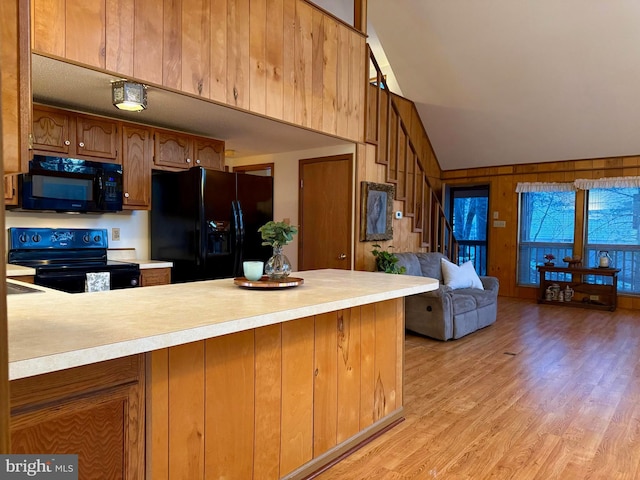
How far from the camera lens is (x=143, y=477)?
1451 millimetres

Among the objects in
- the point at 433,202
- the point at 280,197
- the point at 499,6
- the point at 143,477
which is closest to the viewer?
the point at 143,477

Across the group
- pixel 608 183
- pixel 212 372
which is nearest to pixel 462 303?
pixel 212 372

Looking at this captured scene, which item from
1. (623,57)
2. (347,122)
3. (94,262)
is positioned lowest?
(94,262)

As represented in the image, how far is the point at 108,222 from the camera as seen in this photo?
13.2 ft

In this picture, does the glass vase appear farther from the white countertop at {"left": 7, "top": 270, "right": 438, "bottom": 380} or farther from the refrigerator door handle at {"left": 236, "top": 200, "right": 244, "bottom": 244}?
the refrigerator door handle at {"left": 236, "top": 200, "right": 244, "bottom": 244}

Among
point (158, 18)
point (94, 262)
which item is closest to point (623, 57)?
point (158, 18)

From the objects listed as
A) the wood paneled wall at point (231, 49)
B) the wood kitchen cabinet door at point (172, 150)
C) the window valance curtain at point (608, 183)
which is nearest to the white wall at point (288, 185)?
the wood paneled wall at point (231, 49)

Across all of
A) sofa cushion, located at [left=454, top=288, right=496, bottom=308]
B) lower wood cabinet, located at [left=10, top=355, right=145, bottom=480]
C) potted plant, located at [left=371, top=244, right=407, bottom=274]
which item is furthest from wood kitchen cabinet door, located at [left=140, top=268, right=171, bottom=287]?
sofa cushion, located at [left=454, top=288, right=496, bottom=308]

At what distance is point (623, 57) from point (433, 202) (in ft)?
9.75

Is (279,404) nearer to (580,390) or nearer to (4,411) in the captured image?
(4,411)

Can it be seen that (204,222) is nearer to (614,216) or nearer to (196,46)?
(196,46)

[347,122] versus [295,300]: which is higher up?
[347,122]

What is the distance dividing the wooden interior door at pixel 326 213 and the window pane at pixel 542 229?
3875mm

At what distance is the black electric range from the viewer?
3195mm
